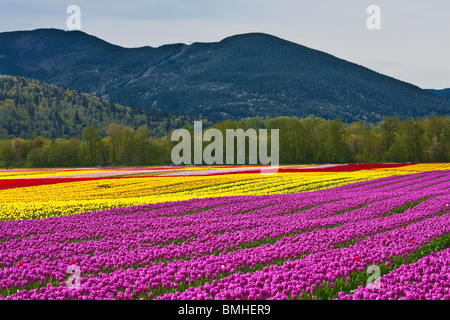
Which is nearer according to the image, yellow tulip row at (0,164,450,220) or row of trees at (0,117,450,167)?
yellow tulip row at (0,164,450,220)

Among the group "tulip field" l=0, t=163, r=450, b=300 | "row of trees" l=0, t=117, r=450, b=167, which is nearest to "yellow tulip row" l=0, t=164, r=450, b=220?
"tulip field" l=0, t=163, r=450, b=300

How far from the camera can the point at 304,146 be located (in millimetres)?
113312

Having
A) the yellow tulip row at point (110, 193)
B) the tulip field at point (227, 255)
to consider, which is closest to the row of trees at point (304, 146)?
the yellow tulip row at point (110, 193)

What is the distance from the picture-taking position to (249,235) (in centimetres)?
1412

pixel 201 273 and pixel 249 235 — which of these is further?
pixel 249 235

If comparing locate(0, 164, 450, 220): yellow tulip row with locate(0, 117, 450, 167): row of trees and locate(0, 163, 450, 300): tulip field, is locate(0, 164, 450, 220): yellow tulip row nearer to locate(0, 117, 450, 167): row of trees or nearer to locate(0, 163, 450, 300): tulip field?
locate(0, 163, 450, 300): tulip field

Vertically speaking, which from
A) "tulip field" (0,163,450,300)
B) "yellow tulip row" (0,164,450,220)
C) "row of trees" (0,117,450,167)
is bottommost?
"yellow tulip row" (0,164,450,220)

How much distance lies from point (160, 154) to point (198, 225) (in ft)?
342

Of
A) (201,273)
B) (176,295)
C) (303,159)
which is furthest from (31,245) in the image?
(303,159)

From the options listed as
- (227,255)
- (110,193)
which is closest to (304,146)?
(110,193)

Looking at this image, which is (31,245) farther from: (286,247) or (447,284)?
(447,284)

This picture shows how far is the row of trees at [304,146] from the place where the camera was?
342ft

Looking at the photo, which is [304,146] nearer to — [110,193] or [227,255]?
[110,193]

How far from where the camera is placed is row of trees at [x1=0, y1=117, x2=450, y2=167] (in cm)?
10425
